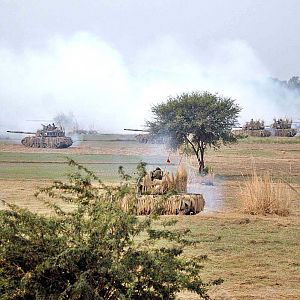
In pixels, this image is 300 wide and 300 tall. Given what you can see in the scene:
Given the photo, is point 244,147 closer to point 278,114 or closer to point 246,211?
point 246,211

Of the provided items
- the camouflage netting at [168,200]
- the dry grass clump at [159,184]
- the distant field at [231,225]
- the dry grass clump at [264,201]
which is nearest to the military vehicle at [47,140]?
the distant field at [231,225]

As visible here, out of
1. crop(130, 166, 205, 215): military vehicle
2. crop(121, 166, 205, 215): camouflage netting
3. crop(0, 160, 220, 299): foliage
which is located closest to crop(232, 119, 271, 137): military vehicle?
crop(121, 166, 205, 215): camouflage netting

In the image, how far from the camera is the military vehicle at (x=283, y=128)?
213 feet

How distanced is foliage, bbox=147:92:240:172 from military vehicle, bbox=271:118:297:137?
104 ft

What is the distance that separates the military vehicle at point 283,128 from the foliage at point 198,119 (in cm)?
3176

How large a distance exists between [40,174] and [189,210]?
43.4 feet

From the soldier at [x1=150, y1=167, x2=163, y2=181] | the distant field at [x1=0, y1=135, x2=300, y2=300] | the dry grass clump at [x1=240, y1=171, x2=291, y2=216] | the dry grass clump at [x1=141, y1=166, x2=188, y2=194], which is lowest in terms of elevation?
the distant field at [x1=0, y1=135, x2=300, y2=300]

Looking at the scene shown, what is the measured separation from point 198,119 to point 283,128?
3415cm

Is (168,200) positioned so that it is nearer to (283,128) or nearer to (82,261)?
(82,261)

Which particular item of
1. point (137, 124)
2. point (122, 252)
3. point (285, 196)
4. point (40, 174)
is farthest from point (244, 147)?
point (122, 252)

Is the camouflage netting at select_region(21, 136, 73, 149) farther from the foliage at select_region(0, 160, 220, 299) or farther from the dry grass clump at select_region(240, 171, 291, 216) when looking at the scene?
the foliage at select_region(0, 160, 220, 299)

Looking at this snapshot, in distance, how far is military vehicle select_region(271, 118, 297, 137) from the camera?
213 feet

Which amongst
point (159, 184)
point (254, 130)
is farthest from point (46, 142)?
point (159, 184)

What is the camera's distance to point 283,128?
2566 inches
